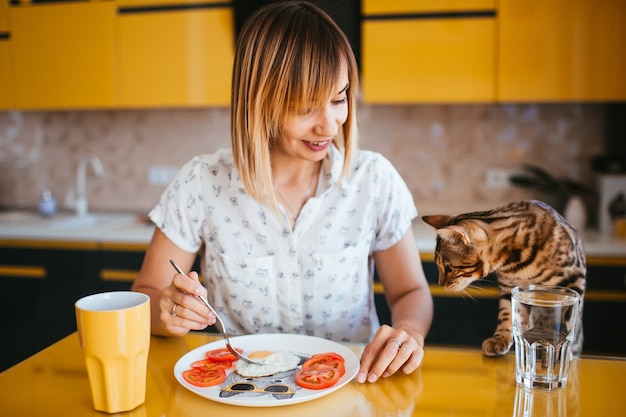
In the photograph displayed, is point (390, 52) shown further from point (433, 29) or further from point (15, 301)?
point (15, 301)

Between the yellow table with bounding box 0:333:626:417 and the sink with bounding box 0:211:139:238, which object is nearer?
the yellow table with bounding box 0:333:626:417

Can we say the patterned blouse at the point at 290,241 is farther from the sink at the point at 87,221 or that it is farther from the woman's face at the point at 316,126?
the sink at the point at 87,221

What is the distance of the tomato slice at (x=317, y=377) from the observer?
93 centimetres

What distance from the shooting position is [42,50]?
9.74 ft

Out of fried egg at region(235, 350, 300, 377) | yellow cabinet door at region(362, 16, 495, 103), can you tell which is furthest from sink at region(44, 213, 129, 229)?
fried egg at region(235, 350, 300, 377)

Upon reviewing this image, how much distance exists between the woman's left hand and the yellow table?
2 cm

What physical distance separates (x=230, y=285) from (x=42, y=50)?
2079mm

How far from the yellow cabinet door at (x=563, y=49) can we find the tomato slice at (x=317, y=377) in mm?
1910

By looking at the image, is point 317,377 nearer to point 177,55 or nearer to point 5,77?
point 177,55

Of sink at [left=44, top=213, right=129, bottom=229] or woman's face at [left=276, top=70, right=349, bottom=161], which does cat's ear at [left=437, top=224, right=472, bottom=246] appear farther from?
sink at [left=44, top=213, right=129, bottom=229]

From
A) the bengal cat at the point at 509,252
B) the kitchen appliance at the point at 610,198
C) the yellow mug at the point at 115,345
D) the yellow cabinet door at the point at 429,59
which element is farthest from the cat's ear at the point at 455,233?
the kitchen appliance at the point at 610,198

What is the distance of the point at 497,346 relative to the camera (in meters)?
1.06

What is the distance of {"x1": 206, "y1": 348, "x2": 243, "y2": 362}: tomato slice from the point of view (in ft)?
3.41

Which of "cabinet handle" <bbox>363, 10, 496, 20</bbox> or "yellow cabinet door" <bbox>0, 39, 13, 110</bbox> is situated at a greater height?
"cabinet handle" <bbox>363, 10, 496, 20</bbox>
